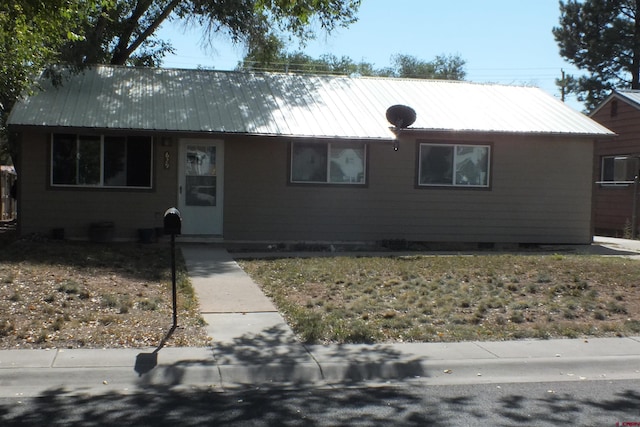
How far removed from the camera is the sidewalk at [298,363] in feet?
22.3

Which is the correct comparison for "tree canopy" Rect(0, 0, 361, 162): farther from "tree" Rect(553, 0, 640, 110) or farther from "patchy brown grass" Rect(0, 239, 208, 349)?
"tree" Rect(553, 0, 640, 110)

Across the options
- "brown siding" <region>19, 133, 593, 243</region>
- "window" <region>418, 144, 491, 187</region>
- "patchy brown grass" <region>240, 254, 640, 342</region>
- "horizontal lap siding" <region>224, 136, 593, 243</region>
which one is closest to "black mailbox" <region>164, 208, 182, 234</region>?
"patchy brown grass" <region>240, 254, 640, 342</region>

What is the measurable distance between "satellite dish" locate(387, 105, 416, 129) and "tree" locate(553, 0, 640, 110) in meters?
24.6

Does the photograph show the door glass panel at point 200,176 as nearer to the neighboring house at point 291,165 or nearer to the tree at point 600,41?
the neighboring house at point 291,165

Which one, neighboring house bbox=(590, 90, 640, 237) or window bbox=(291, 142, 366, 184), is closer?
window bbox=(291, 142, 366, 184)

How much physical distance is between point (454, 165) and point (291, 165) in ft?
12.8

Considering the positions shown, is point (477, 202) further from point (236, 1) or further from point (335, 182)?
point (236, 1)

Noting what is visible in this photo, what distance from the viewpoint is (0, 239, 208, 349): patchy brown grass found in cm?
792

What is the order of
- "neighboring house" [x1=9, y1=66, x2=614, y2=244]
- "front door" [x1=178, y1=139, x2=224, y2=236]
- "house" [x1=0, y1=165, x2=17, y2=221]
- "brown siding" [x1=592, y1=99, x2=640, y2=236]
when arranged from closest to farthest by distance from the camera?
"neighboring house" [x1=9, y1=66, x2=614, y2=244] → "front door" [x1=178, y1=139, x2=224, y2=236] → "brown siding" [x1=592, y1=99, x2=640, y2=236] → "house" [x1=0, y1=165, x2=17, y2=221]

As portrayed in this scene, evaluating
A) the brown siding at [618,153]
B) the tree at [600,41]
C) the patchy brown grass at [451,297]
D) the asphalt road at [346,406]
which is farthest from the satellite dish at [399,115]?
the tree at [600,41]

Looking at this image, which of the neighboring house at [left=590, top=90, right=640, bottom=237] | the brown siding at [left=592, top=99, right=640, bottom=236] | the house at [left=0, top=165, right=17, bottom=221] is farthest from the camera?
the house at [left=0, top=165, right=17, bottom=221]

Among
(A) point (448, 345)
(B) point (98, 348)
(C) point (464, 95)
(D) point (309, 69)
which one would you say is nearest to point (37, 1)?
(B) point (98, 348)

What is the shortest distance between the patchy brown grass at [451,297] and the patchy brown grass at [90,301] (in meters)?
1.45

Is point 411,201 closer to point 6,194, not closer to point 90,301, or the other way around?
point 90,301
